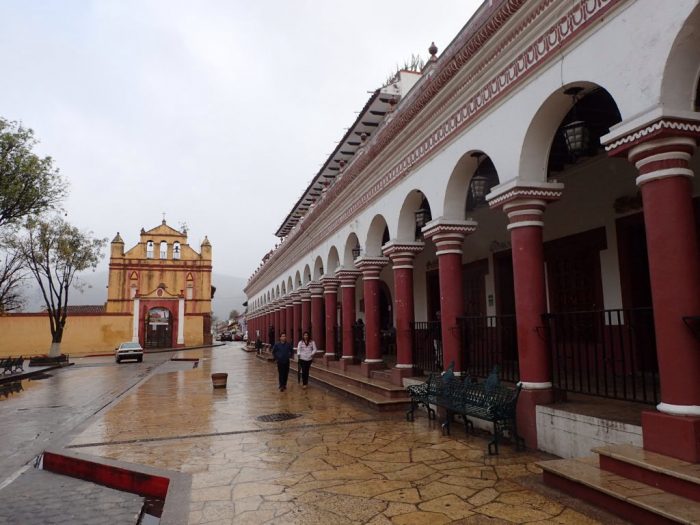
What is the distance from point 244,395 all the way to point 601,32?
9953mm

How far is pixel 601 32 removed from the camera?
5.08 metres

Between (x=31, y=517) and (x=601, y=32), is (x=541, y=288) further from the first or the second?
(x=31, y=517)

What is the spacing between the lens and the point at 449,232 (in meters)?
8.24

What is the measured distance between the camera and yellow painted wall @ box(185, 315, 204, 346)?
42.4 metres

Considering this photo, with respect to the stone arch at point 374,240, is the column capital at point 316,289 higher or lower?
lower

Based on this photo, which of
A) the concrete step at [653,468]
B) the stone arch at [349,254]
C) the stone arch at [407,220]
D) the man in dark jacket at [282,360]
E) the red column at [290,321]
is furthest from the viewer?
the red column at [290,321]

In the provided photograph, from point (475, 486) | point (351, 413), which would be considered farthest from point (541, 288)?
point (351, 413)

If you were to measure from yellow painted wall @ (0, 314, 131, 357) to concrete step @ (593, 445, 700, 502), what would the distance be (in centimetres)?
3690

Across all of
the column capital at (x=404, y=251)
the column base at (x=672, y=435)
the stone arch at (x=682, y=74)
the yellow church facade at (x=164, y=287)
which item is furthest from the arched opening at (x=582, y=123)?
the yellow church facade at (x=164, y=287)

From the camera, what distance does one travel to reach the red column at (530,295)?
6.02m

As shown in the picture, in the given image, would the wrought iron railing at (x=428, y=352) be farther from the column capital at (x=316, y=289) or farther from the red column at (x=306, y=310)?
the red column at (x=306, y=310)

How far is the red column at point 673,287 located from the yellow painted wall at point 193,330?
4175 centimetres

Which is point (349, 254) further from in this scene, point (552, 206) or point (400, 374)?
point (552, 206)

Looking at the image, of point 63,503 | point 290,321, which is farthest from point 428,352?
point 290,321
